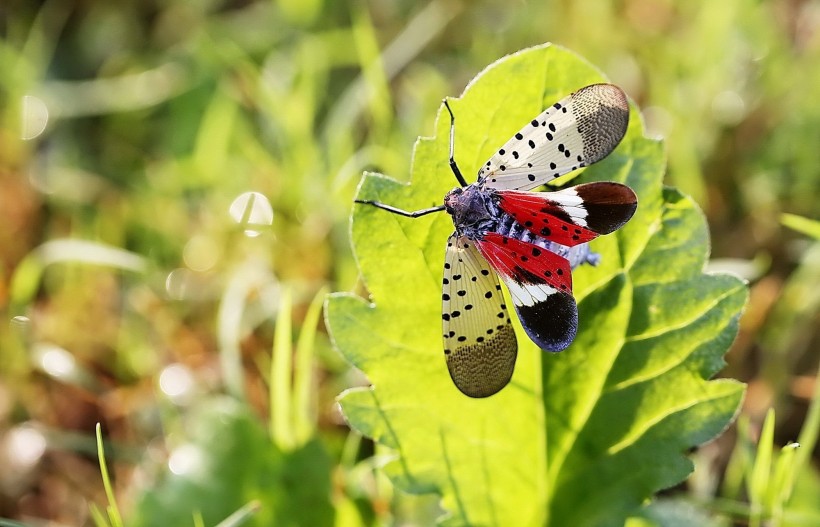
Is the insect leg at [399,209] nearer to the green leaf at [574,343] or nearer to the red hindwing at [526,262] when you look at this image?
the green leaf at [574,343]

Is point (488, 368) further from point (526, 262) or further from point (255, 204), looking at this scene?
point (255, 204)

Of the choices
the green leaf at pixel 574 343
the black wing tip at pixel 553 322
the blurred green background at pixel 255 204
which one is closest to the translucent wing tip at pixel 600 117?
the green leaf at pixel 574 343

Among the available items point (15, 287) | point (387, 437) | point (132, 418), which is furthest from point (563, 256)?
point (15, 287)

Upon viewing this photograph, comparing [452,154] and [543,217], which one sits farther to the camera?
[452,154]

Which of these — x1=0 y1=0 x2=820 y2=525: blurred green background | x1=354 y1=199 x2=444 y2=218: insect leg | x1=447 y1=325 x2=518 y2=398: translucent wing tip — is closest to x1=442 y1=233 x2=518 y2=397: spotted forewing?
x1=447 y1=325 x2=518 y2=398: translucent wing tip

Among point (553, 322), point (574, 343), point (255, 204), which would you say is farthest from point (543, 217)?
point (255, 204)

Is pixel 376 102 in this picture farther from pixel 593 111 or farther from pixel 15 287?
pixel 593 111

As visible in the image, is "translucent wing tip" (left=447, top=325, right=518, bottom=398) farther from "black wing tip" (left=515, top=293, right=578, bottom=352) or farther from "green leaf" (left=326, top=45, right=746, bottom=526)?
"green leaf" (left=326, top=45, right=746, bottom=526)
